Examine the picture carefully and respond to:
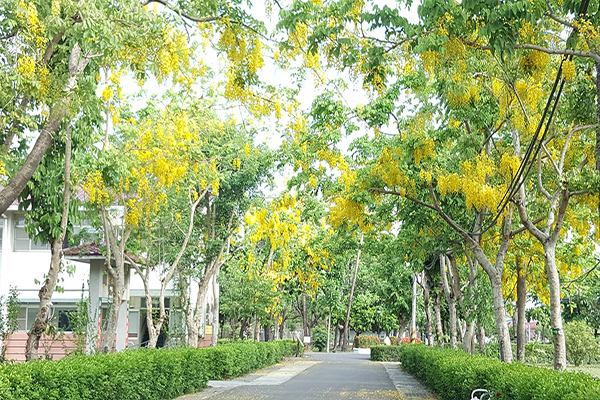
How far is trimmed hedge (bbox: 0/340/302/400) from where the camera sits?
25.8 ft

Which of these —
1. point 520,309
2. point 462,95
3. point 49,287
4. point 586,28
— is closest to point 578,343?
point 520,309

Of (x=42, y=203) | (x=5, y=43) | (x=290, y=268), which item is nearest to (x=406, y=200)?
(x=42, y=203)

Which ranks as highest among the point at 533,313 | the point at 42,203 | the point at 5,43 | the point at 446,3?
the point at 5,43

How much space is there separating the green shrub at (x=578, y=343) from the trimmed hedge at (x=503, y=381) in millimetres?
20116

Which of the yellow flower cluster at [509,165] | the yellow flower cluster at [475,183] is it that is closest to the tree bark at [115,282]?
the yellow flower cluster at [475,183]

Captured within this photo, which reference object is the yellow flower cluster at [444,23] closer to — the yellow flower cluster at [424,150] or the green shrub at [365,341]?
the yellow flower cluster at [424,150]

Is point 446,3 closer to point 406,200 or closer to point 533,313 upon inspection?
point 406,200

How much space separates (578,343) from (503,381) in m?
28.0

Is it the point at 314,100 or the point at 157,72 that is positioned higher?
the point at 314,100

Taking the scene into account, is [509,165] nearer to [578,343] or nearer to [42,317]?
[42,317]

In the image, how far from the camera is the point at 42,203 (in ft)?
39.2

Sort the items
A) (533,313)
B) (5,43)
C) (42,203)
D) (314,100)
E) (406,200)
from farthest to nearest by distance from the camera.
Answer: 1. (533,313)
2. (406,200)
3. (314,100)
4. (42,203)
5. (5,43)

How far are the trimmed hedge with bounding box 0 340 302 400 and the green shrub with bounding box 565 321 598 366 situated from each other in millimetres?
20963

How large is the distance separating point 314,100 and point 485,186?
3893 millimetres
